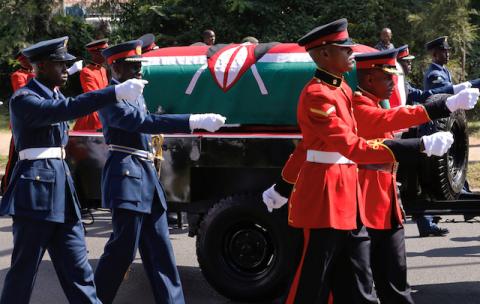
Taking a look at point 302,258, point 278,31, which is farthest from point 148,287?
point 278,31

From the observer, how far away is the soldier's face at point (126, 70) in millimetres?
5270

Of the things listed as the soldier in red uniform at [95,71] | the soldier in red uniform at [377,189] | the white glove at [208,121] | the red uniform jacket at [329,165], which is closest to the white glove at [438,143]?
the red uniform jacket at [329,165]

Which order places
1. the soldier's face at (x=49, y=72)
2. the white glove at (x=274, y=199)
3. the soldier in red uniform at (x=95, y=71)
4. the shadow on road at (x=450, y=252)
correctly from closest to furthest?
the soldier's face at (x=49, y=72)
the white glove at (x=274, y=199)
the shadow on road at (x=450, y=252)
the soldier in red uniform at (x=95, y=71)

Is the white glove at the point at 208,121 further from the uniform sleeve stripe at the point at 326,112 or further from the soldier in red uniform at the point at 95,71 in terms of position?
the soldier in red uniform at the point at 95,71

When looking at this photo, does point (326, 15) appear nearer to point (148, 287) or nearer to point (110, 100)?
point (148, 287)

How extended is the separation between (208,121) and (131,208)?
79cm

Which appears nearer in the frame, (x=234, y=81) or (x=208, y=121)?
(x=208, y=121)

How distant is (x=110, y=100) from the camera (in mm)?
4461

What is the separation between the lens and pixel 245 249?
5.92m

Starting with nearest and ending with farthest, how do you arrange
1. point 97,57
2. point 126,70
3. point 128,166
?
point 128,166
point 126,70
point 97,57

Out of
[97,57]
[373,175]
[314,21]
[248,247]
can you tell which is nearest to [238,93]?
[248,247]

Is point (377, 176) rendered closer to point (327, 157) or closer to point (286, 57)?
point (327, 157)

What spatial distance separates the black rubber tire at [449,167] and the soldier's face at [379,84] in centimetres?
58

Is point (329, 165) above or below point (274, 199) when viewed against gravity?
above
